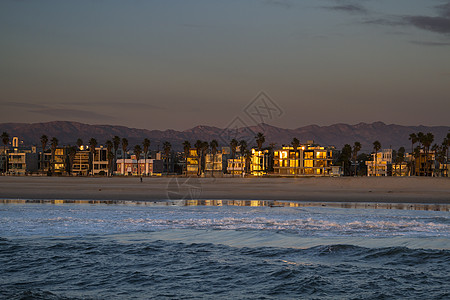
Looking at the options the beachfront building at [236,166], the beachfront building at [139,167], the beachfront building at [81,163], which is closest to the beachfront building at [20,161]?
the beachfront building at [81,163]

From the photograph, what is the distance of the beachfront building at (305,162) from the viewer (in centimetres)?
16100

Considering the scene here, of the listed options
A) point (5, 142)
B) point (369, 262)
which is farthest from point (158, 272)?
point (5, 142)

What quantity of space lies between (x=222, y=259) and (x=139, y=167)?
170m

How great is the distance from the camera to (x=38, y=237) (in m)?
19.0

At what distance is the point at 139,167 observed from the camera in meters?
182

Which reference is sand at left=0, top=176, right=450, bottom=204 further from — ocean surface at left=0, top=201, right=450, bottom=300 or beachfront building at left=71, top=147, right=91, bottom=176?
beachfront building at left=71, top=147, right=91, bottom=176

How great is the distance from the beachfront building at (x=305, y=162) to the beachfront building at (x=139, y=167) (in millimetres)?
45620

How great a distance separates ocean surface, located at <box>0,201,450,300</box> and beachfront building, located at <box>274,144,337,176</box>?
138 meters

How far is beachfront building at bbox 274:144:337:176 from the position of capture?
161m

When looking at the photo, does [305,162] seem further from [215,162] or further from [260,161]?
[215,162]

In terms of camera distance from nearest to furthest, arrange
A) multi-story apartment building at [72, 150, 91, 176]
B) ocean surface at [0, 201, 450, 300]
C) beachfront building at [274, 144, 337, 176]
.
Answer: ocean surface at [0, 201, 450, 300], beachfront building at [274, 144, 337, 176], multi-story apartment building at [72, 150, 91, 176]

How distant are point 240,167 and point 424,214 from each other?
161 meters

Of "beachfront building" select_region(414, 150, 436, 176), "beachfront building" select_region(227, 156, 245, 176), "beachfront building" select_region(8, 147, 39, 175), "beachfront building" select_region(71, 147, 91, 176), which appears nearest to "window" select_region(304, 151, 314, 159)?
"beachfront building" select_region(227, 156, 245, 176)

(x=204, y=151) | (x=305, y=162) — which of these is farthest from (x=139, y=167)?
(x=305, y=162)
